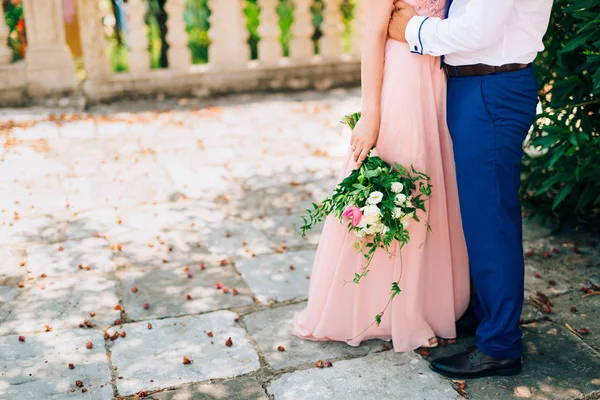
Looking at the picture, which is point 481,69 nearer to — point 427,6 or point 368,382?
point 427,6

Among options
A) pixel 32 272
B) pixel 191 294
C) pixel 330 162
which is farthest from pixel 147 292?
pixel 330 162

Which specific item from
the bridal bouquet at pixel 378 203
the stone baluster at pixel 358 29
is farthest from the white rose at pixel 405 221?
the stone baluster at pixel 358 29

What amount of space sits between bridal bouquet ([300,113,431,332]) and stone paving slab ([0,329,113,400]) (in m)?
1.17

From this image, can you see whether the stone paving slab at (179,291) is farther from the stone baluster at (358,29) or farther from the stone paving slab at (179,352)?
the stone baluster at (358,29)

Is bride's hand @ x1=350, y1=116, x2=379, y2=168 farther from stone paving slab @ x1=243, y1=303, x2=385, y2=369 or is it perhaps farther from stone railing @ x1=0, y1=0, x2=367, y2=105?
stone railing @ x1=0, y1=0, x2=367, y2=105

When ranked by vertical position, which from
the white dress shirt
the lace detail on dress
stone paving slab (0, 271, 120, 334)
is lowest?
stone paving slab (0, 271, 120, 334)

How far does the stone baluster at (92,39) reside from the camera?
26.6 ft

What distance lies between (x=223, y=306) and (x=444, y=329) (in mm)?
1226

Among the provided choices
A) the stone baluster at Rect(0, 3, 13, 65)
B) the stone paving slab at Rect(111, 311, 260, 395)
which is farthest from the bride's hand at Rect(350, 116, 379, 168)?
the stone baluster at Rect(0, 3, 13, 65)

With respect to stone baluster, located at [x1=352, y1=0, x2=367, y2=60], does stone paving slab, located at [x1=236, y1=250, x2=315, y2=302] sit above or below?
below

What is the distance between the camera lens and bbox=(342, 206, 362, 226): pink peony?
3.20 m

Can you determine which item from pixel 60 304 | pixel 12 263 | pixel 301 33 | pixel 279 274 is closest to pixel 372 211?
pixel 279 274

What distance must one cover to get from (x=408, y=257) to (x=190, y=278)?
1.51 m

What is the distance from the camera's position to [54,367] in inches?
137
